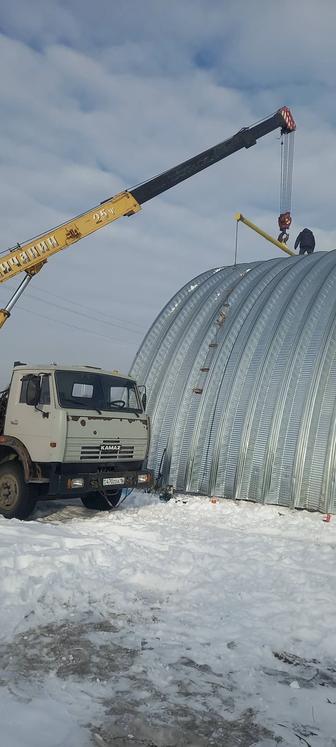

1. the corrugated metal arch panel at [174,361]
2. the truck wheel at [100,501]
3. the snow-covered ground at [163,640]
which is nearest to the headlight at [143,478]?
the truck wheel at [100,501]

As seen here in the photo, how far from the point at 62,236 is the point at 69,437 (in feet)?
25.0

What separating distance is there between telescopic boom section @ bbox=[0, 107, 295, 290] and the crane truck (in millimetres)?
4596

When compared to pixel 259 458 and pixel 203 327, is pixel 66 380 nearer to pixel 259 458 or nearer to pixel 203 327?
pixel 259 458

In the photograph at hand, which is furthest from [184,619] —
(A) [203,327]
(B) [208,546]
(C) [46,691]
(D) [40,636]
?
(A) [203,327]

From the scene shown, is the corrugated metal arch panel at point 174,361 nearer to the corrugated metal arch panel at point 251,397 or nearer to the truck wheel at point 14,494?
the corrugated metal arch panel at point 251,397

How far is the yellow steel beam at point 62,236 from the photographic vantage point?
1413 centimetres

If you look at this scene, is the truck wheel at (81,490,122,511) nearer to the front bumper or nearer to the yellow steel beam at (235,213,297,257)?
the front bumper

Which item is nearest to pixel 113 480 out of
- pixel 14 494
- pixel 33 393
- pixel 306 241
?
pixel 14 494

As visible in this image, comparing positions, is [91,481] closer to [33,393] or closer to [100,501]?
[100,501]

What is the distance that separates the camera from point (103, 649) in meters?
4.64

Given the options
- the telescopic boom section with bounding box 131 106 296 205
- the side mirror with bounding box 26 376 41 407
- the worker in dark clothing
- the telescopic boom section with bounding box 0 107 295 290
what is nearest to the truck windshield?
the side mirror with bounding box 26 376 41 407

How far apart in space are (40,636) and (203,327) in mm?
11918

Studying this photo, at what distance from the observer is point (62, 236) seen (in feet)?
48.7

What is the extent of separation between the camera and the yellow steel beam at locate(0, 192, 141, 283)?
46.4ft
